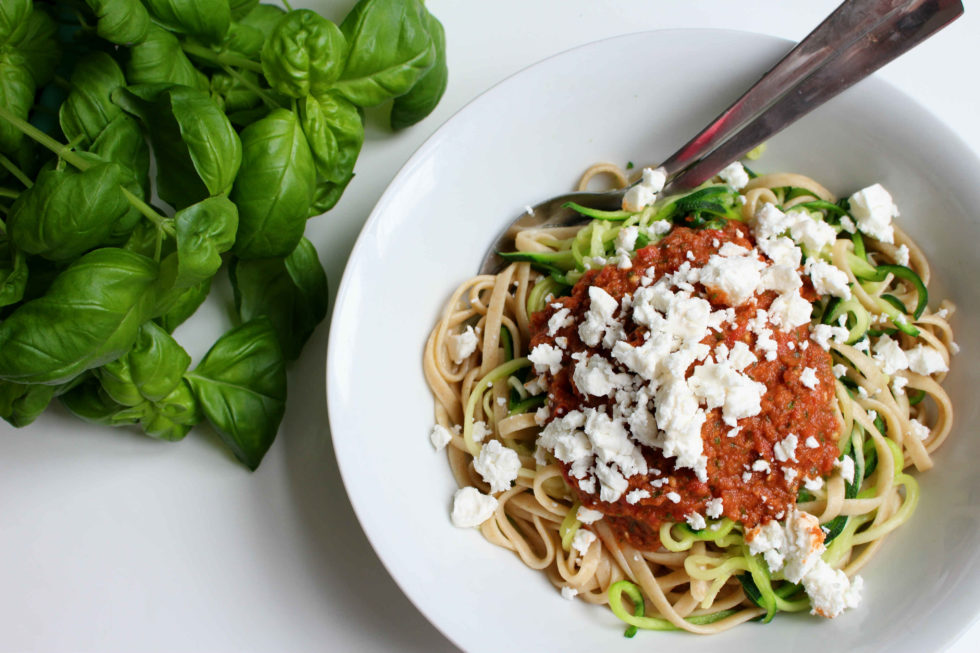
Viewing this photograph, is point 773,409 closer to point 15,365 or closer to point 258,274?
point 258,274

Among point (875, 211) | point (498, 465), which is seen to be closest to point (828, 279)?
point (875, 211)

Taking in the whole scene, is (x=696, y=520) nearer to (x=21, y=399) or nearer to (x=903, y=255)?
(x=903, y=255)

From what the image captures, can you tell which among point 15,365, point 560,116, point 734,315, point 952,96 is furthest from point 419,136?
point 952,96

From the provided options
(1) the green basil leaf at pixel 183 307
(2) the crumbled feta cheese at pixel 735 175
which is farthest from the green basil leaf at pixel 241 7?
(2) the crumbled feta cheese at pixel 735 175

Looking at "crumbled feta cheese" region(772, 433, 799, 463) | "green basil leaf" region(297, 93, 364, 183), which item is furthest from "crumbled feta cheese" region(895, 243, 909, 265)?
"green basil leaf" region(297, 93, 364, 183)

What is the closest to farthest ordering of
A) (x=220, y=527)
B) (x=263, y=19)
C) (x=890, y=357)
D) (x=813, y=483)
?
(x=813, y=483), (x=890, y=357), (x=263, y=19), (x=220, y=527)

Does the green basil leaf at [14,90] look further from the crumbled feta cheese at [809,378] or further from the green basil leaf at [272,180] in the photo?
the crumbled feta cheese at [809,378]

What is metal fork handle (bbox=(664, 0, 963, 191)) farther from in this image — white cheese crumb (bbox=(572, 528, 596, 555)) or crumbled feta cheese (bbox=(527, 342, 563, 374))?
white cheese crumb (bbox=(572, 528, 596, 555))
